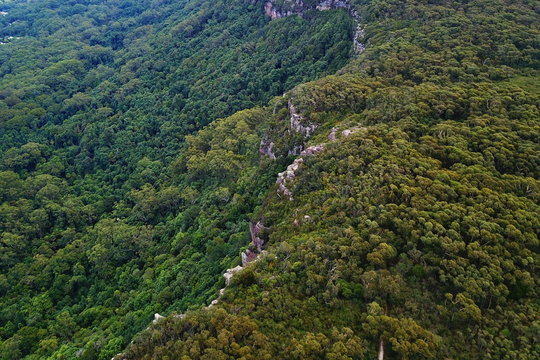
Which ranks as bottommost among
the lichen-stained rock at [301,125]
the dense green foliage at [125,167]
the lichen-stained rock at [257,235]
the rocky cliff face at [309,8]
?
the dense green foliage at [125,167]

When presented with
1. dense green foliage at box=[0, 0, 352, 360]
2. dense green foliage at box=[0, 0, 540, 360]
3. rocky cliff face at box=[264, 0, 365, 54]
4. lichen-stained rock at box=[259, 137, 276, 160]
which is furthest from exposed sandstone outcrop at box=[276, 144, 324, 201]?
rocky cliff face at box=[264, 0, 365, 54]

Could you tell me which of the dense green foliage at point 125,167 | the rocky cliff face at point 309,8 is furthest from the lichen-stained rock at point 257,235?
the rocky cliff face at point 309,8

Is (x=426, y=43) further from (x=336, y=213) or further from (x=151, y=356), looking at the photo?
(x=151, y=356)

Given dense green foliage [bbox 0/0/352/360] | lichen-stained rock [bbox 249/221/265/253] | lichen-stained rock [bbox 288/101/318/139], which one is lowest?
dense green foliage [bbox 0/0/352/360]

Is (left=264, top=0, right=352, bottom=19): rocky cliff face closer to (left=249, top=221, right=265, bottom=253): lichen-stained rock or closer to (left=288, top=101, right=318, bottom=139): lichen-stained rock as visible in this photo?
(left=288, top=101, right=318, bottom=139): lichen-stained rock

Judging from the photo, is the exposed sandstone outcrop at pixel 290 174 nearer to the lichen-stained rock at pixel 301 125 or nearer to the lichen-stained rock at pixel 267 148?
the lichen-stained rock at pixel 301 125

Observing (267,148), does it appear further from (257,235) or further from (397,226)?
(397,226)

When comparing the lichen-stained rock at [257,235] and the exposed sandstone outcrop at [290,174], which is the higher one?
the exposed sandstone outcrop at [290,174]
